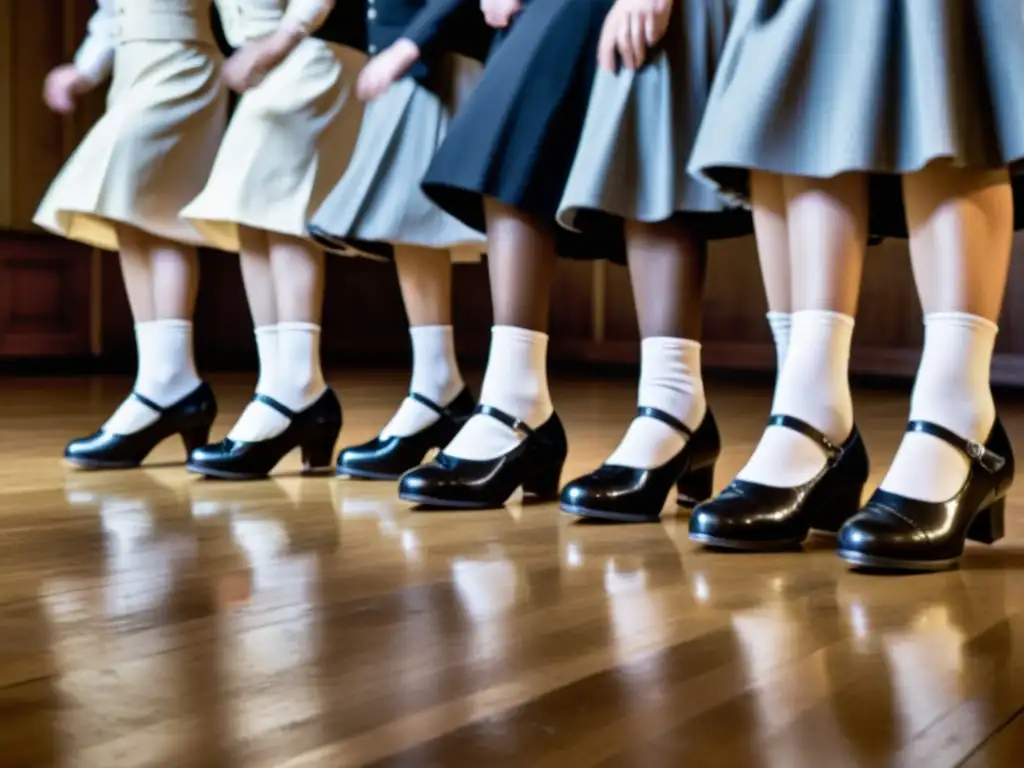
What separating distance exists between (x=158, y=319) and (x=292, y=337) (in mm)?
260

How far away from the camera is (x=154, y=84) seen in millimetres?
1822

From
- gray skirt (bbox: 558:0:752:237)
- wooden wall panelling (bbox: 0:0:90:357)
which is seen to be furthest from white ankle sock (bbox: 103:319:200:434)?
wooden wall panelling (bbox: 0:0:90:357)

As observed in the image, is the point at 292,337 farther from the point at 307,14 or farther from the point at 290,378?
the point at 307,14

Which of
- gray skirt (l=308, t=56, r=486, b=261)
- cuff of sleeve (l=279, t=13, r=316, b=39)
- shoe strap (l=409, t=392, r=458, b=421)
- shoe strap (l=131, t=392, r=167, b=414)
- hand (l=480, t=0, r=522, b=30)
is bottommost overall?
shoe strap (l=131, t=392, r=167, b=414)

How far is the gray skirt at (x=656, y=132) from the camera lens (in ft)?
4.09

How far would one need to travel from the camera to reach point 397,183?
5.26 feet

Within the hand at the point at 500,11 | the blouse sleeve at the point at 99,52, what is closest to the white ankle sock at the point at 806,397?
the hand at the point at 500,11

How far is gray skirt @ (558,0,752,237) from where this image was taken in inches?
49.0

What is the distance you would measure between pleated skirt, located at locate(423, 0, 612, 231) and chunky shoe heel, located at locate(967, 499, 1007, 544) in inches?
20.2

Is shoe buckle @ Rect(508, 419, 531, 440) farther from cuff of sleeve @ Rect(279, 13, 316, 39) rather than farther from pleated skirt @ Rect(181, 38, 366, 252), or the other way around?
cuff of sleeve @ Rect(279, 13, 316, 39)

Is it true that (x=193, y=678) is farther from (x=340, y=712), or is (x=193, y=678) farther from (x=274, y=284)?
(x=274, y=284)

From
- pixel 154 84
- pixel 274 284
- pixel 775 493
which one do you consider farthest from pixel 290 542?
pixel 154 84

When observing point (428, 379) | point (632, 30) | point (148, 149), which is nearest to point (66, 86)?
point (148, 149)

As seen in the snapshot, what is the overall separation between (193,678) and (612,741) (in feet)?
0.76
